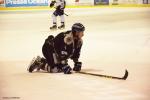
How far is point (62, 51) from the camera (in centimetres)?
226

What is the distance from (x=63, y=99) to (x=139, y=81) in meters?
0.36

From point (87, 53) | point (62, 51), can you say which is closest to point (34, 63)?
point (62, 51)

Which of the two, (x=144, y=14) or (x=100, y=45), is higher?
(x=144, y=14)

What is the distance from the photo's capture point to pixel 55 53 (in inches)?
89.7

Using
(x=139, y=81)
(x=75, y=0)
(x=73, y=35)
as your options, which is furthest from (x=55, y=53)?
(x=139, y=81)

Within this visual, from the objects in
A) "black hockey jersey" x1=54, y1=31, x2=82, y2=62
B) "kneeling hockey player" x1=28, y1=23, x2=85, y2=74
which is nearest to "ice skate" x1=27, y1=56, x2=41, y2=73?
"kneeling hockey player" x1=28, y1=23, x2=85, y2=74

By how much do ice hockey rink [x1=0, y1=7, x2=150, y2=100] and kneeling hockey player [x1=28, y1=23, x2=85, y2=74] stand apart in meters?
0.03

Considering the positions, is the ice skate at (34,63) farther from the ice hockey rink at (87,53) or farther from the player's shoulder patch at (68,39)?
the player's shoulder patch at (68,39)

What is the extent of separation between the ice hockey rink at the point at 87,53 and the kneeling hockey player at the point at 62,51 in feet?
0.08

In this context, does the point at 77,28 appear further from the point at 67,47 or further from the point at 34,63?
the point at 34,63

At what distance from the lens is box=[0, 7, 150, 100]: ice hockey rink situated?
2.21 metres

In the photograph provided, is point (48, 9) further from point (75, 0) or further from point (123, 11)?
point (123, 11)

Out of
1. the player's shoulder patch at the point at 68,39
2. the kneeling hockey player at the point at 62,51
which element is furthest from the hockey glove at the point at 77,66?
the player's shoulder patch at the point at 68,39

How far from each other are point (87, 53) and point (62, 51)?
122 mm
